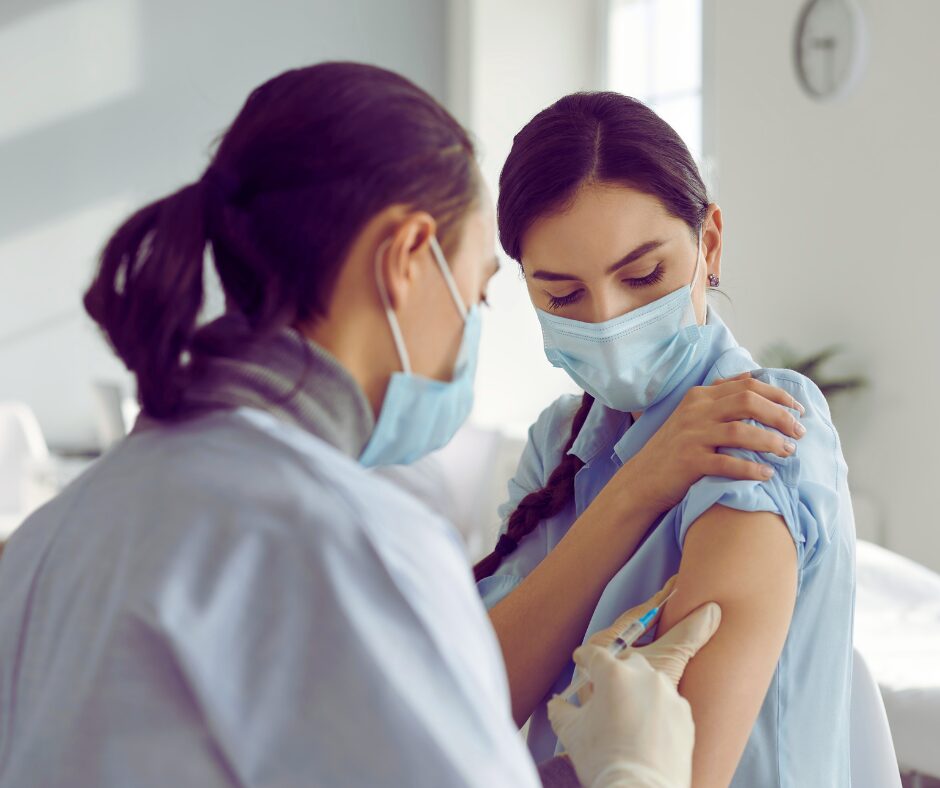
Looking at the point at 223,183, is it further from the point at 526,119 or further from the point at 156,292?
the point at 526,119

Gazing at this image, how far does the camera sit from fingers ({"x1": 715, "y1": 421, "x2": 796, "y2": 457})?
1058mm

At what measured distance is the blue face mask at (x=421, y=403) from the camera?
0.86m

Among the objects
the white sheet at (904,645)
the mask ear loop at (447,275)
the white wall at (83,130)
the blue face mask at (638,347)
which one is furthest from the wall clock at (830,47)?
the mask ear loop at (447,275)

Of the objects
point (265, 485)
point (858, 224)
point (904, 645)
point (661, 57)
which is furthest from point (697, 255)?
point (661, 57)

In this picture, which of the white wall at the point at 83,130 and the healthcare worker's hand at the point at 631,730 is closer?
the healthcare worker's hand at the point at 631,730

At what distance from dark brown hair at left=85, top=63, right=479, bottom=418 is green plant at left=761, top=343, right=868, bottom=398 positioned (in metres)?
3.26

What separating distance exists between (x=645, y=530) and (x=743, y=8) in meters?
3.92

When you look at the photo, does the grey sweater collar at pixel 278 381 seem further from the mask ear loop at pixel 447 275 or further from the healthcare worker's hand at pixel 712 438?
the healthcare worker's hand at pixel 712 438

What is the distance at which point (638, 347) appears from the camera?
1.24 m

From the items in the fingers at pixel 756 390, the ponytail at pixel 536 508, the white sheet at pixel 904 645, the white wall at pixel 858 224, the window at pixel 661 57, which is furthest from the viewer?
the window at pixel 661 57

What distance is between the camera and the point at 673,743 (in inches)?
36.1

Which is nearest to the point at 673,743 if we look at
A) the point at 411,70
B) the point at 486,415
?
the point at 486,415

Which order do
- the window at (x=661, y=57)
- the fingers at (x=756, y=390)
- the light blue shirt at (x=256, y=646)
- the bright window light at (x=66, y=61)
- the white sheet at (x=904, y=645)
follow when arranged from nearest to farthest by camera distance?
the light blue shirt at (x=256, y=646) < the fingers at (x=756, y=390) < the white sheet at (x=904, y=645) < the window at (x=661, y=57) < the bright window light at (x=66, y=61)

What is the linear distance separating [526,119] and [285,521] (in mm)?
5547
